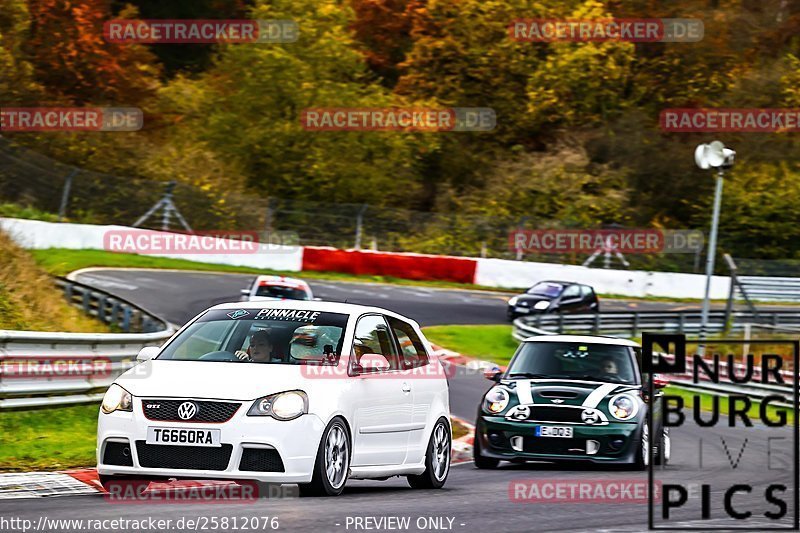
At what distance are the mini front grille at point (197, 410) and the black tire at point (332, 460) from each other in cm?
66

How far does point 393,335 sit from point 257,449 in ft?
7.99

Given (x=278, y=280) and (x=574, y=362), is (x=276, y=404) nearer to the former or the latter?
(x=574, y=362)

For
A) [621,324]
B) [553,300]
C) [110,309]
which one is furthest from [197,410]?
[553,300]

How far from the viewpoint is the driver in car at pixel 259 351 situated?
379 inches

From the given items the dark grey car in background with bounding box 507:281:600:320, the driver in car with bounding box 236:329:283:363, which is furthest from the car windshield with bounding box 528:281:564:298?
the driver in car with bounding box 236:329:283:363

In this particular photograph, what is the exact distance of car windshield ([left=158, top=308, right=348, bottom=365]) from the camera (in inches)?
380

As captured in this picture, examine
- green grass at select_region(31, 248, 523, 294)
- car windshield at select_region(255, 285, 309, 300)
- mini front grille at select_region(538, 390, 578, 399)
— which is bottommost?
mini front grille at select_region(538, 390, 578, 399)

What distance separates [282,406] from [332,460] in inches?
24.6

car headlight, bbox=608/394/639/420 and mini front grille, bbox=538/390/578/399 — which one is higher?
mini front grille, bbox=538/390/578/399

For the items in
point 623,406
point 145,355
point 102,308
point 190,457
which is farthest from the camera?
point 102,308

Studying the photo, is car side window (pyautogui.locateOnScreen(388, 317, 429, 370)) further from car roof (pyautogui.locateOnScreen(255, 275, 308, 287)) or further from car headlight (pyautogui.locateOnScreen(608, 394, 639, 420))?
car roof (pyautogui.locateOnScreen(255, 275, 308, 287))

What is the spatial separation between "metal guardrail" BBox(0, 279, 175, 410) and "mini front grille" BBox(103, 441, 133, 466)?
4.08 metres

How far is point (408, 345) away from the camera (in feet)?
36.7

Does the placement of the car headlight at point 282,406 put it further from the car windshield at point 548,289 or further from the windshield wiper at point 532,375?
the car windshield at point 548,289
